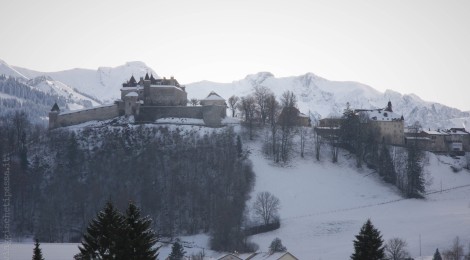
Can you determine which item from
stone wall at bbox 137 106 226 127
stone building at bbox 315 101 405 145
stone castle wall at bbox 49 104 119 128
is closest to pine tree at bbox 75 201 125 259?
stone wall at bbox 137 106 226 127

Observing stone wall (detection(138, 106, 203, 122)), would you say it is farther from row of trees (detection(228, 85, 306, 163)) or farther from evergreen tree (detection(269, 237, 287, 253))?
evergreen tree (detection(269, 237, 287, 253))

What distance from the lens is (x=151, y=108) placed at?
356ft

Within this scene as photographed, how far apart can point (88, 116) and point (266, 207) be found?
135 feet

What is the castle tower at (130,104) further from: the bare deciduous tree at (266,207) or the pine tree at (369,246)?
the pine tree at (369,246)

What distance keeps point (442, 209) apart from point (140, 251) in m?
71.9

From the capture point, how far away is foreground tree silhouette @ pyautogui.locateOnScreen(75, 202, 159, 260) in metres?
24.0

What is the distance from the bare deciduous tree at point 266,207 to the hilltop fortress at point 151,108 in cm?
2249

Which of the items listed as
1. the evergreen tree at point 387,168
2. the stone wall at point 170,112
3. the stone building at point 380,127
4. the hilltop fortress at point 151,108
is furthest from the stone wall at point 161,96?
the evergreen tree at point 387,168

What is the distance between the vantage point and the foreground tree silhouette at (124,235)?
2403 cm

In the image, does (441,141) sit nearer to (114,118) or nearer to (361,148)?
(361,148)

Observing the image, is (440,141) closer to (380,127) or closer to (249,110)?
(380,127)

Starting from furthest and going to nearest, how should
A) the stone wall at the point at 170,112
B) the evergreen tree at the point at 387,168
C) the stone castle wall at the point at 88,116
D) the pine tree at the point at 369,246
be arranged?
the stone castle wall at the point at 88,116
the stone wall at the point at 170,112
the evergreen tree at the point at 387,168
the pine tree at the point at 369,246

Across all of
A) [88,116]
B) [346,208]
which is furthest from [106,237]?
[88,116]

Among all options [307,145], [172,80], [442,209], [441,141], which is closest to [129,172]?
[172,80]
